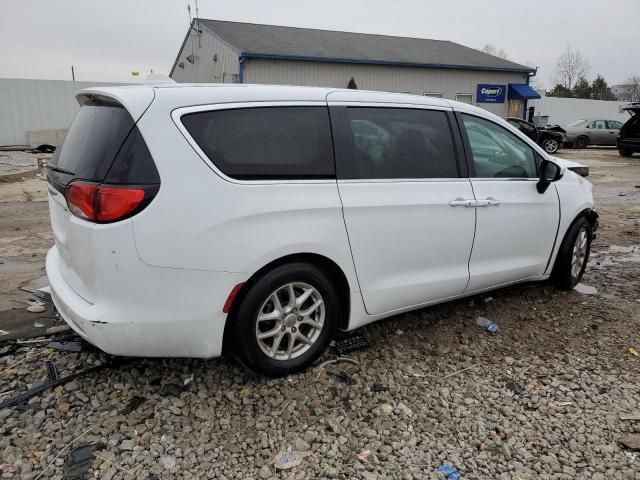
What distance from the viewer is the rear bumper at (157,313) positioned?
2500mm

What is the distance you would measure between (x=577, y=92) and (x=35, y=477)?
60.2 meters

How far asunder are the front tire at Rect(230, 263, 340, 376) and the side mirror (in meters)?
2.06

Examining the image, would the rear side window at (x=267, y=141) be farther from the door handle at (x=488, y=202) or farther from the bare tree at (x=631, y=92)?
the bare tree at (x=631, y=92)

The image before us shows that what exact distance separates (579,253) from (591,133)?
23.1 meters

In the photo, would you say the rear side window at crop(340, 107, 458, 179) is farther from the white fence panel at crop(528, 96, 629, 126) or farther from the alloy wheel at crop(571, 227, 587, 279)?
the white fence panel at crop(528, 96, 629, 126)

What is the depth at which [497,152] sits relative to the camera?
13.1ft

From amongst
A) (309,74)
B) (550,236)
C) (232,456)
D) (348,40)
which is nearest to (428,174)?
(550,236)

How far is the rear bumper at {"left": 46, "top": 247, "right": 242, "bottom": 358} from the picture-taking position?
2.50 m

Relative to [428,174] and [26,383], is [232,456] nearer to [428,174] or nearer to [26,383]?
[26,383]

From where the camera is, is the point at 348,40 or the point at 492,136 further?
the point at 348,40

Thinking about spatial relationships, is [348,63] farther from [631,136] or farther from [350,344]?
[350,344]

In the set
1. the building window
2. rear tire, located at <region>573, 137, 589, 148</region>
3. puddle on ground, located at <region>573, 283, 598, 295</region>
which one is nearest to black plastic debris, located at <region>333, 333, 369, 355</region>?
puddle on ground, located at <region>573, 283, 598, 295</region>

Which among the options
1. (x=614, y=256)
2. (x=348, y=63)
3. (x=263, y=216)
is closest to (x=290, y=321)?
(x=263, y=216)

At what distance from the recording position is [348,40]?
82.9ft
